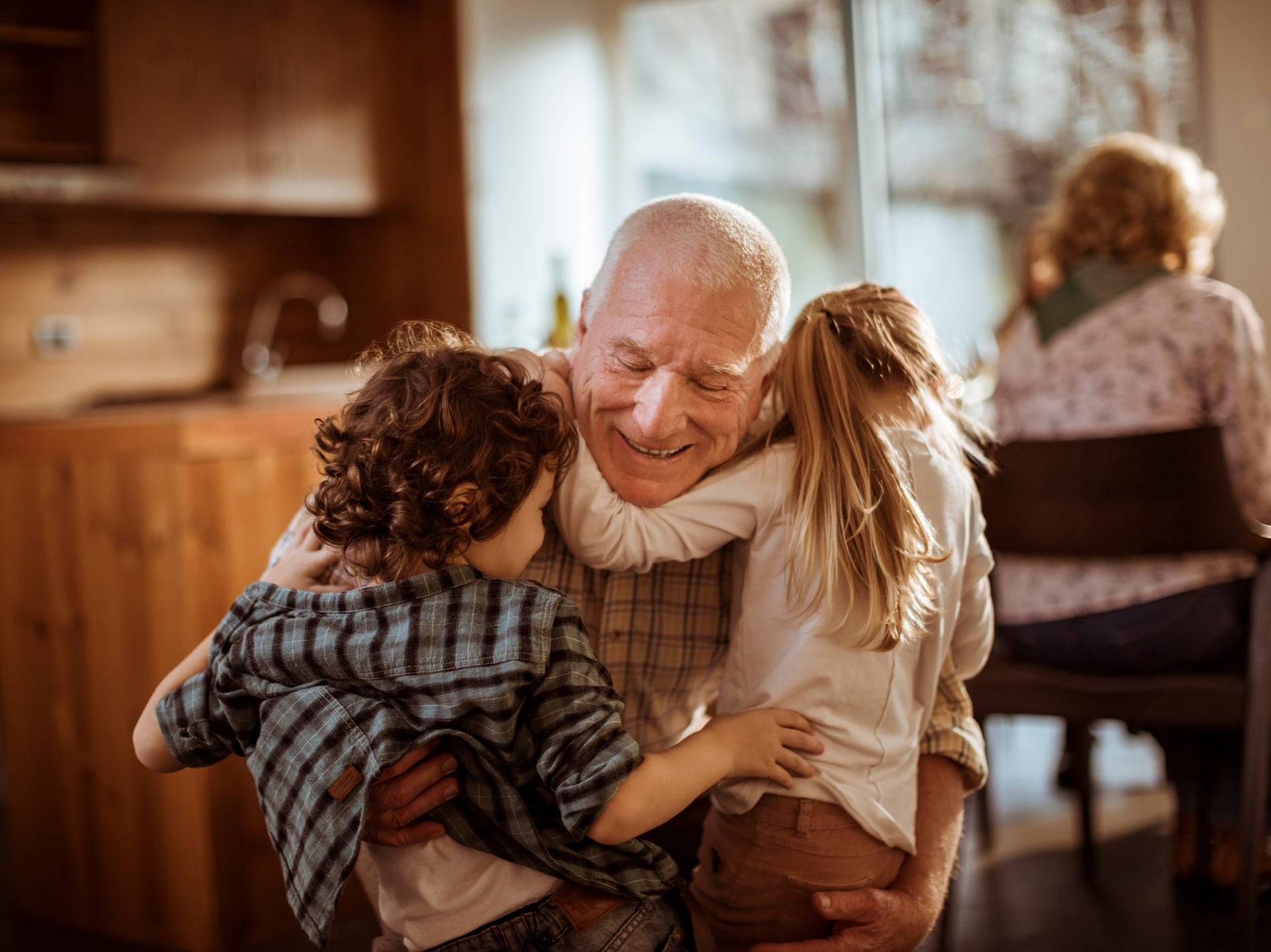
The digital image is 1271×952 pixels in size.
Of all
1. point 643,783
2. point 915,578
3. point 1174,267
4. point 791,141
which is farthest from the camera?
point 791,141

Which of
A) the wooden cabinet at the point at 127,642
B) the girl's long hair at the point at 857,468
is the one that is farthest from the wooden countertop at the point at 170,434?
the girl's long hair at the point at 857,468

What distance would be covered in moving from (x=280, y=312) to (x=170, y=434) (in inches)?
94.7

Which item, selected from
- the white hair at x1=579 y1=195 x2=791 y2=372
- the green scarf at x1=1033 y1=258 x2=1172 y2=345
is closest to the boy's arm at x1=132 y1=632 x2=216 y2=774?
the white hair at x1=579 y1=195 x2=791 y2=372

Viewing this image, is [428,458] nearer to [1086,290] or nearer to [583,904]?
[583,904]

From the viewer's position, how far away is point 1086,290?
251 cm

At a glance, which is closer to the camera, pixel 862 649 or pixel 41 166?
pixel 862 649

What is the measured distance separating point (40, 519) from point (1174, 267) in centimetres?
250

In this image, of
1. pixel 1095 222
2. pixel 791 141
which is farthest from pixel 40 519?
pixel 791 141

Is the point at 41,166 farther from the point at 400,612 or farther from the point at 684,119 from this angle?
the point at 400,612

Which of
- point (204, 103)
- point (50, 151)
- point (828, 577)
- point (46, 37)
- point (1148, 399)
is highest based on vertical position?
point (46, 37)

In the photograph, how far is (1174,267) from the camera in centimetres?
256

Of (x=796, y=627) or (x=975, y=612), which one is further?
(x=975, y=612)

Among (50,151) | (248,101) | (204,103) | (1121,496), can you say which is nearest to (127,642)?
(1121,496)

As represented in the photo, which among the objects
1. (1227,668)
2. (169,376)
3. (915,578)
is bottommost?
(1227,668)
